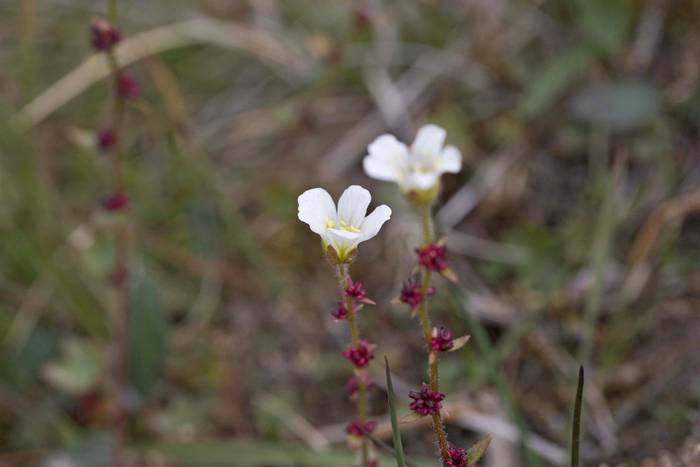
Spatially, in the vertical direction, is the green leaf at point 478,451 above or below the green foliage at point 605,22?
below

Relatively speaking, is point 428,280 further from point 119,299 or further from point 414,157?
point 119,299

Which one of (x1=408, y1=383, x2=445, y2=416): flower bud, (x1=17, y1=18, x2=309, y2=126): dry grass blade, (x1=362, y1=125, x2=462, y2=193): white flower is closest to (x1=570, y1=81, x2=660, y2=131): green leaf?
(x1=17, y1=18, x2=309, y2=126): dry grass blade

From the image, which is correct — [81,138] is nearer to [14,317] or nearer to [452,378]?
[14,317]

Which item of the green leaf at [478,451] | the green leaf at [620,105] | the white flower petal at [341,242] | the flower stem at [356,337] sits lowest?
the green leaf at [478,451]

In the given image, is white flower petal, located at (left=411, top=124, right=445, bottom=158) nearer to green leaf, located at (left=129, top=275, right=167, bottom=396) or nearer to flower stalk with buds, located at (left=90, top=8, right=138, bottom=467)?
flower stalk with buds, located at (left=90, top=8, right=138, bottom=467)

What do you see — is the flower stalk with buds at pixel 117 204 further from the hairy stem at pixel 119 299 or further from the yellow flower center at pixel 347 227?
the yellow flower center at pixel 347 227

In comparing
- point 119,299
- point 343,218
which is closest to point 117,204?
point 119,299

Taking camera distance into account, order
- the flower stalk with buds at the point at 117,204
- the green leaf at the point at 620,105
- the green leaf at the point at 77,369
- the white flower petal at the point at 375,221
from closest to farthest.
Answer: the white flower petal at the point at 375,221 → the flower stalk with buds at the point at 117,204 → the green leaf at the point at 77,369 → the green leaf at the point at 620,105

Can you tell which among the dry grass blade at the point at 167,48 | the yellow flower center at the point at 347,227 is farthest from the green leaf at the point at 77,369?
the yellow flower center at the point at 347,227
